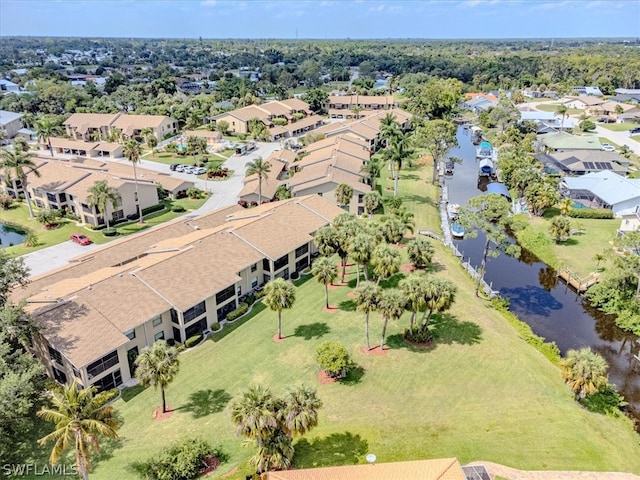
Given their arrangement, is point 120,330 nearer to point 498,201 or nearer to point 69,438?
point 69,438

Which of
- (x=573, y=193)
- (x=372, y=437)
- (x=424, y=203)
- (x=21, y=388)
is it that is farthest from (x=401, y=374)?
(x=573, y=193)

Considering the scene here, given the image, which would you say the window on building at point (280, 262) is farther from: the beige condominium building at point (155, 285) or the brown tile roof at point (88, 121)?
the brown tile roof at point (88, 121)

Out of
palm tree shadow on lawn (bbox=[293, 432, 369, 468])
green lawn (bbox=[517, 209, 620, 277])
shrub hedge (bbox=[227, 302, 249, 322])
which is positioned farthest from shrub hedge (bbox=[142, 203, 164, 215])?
green lawn (bbox=[517, 209, 620, 277])

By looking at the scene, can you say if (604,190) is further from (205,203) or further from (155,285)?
(155,285)

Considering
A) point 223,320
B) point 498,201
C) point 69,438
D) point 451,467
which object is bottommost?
point 223,320

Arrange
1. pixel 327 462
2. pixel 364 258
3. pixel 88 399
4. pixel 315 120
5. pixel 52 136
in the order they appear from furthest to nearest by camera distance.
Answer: pixel 315 120, pixel 52 136, pixel 364 258, pixel 327 462, pixel 88 399
